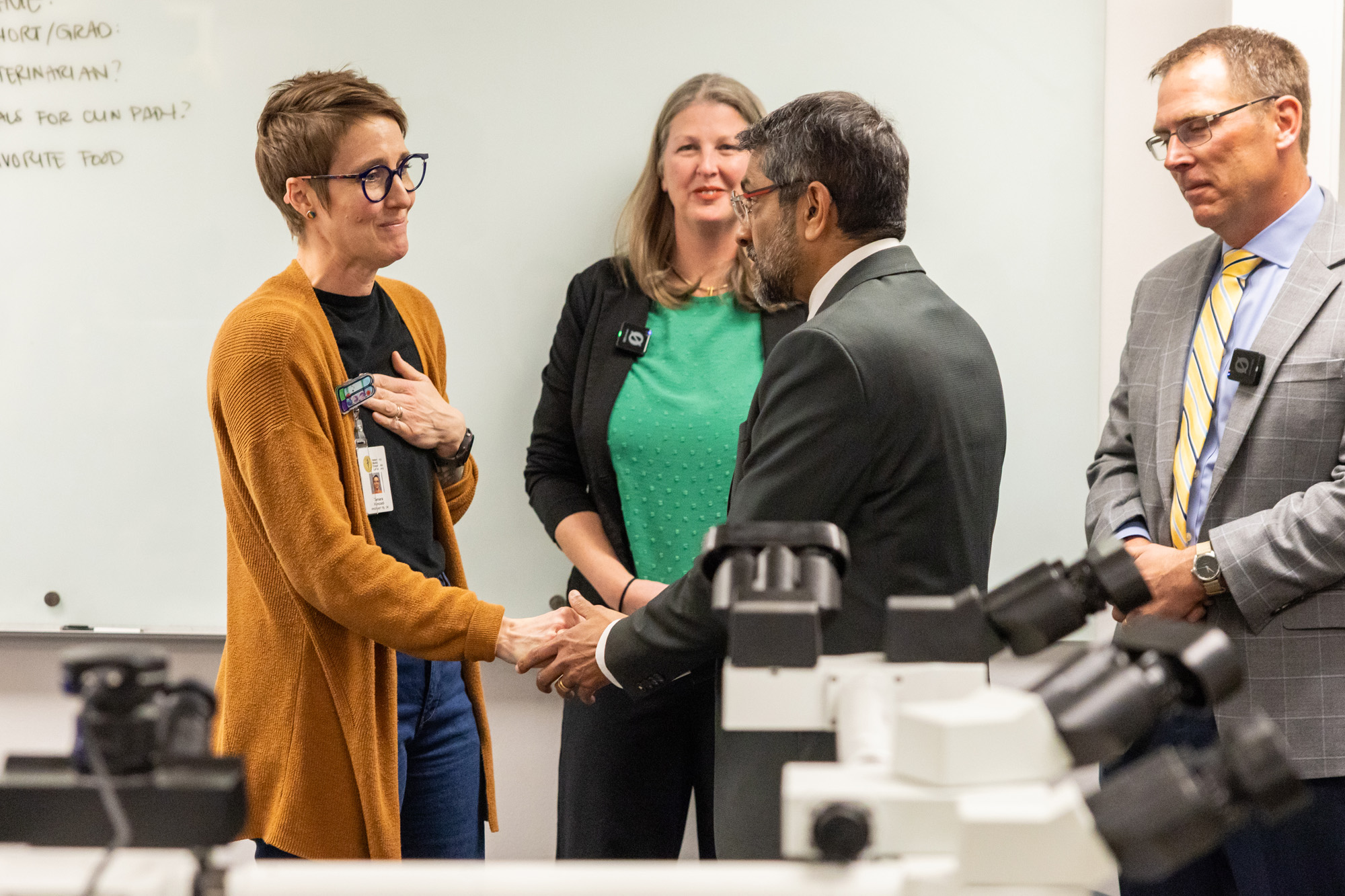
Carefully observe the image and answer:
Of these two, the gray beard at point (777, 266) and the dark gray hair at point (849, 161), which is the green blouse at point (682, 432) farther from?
the dark gray hair at point (849, 161)

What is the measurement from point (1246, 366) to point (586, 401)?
1210 mm

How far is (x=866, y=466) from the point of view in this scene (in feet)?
4.91

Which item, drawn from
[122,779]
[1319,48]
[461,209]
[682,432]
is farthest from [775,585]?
[1319,48]

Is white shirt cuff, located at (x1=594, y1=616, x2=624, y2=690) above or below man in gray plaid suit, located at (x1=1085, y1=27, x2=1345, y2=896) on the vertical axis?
below

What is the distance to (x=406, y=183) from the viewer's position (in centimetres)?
A: 191

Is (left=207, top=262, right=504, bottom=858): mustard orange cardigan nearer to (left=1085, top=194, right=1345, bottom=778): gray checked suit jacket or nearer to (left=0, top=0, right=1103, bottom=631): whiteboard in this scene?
(left=0, top=0, right=1103, bottom=631): whiteboard

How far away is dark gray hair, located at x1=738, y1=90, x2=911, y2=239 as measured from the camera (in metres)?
1.65

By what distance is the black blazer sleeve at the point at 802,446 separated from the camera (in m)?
1.47

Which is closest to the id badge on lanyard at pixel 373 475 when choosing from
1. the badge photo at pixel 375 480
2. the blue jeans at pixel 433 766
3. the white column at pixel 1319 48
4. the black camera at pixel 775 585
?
the badge photo at pixel 375 480

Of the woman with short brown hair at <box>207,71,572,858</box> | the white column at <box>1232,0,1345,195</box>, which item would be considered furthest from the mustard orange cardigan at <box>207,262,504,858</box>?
the white column at <box>1232,0,1345,195</box>

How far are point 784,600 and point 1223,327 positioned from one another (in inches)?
58.0

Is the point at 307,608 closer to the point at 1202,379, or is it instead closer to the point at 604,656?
the point at 604,656

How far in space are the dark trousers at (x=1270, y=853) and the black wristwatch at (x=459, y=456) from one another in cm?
129

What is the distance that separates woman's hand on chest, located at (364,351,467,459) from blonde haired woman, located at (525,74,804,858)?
37 cm
